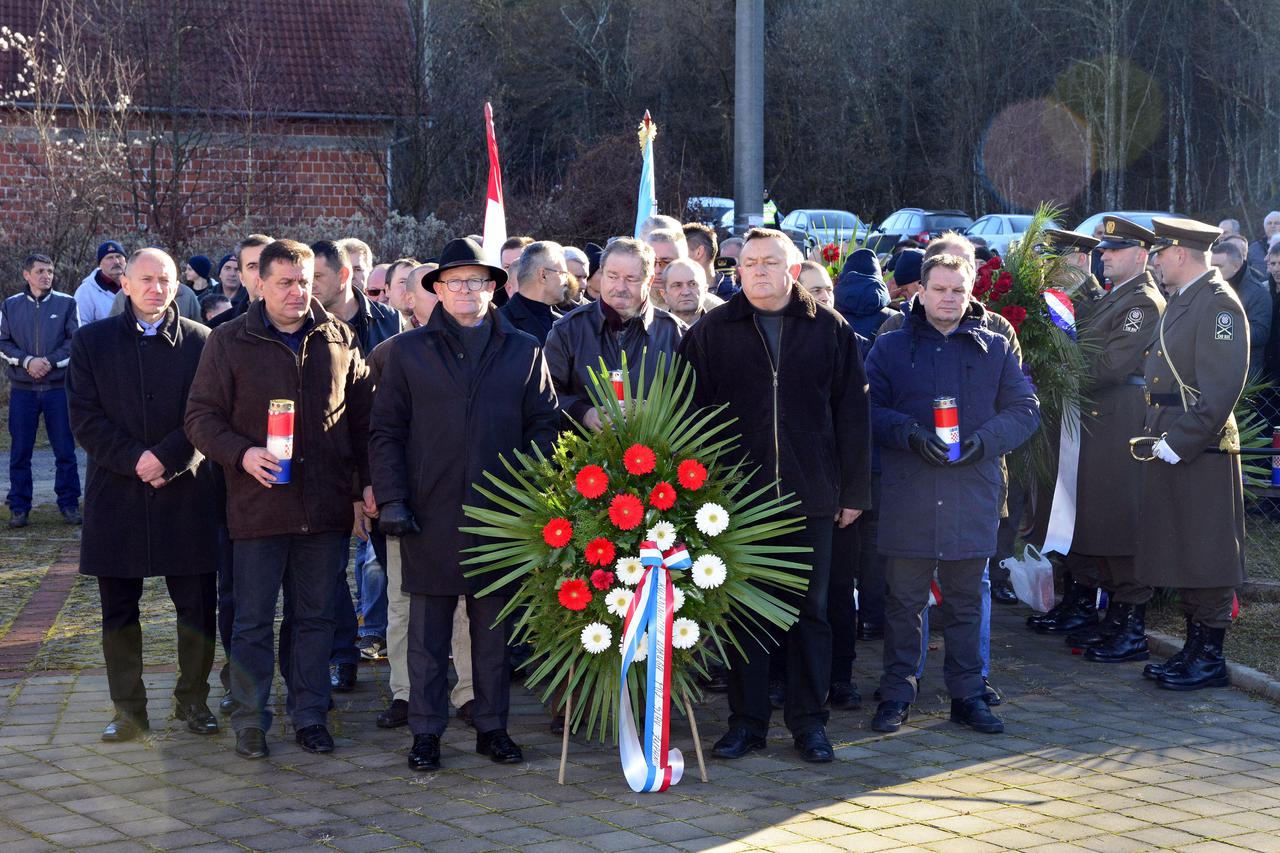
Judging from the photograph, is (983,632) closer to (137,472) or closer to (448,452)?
(448,452)

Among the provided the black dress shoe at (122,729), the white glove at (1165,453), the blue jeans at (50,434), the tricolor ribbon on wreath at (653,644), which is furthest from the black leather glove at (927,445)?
the blue jeans at (50,434)

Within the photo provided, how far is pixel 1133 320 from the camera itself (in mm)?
7848

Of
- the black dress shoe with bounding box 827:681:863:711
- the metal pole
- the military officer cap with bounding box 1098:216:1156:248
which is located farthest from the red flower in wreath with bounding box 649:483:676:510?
the metal pole

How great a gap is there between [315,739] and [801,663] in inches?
79.8

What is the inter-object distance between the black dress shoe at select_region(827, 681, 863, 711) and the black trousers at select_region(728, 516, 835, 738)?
71 cm

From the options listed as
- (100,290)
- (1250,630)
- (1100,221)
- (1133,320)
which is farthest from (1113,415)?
(100,290)

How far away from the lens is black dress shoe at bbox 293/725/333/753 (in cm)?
599

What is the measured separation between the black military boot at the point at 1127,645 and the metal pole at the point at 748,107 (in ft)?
15.4

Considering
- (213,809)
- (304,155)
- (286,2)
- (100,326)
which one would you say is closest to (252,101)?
(304,155)

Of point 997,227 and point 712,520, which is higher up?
point 997,227

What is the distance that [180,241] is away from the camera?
815 inches

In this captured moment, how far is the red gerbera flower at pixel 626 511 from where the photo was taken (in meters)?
5.56

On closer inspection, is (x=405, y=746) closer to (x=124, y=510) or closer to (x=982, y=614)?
(x=124, y=510)

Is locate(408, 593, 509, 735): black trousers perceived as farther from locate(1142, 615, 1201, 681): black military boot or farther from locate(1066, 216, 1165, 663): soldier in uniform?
locate(1066, 216, 1165, 663): soldier in uniform
